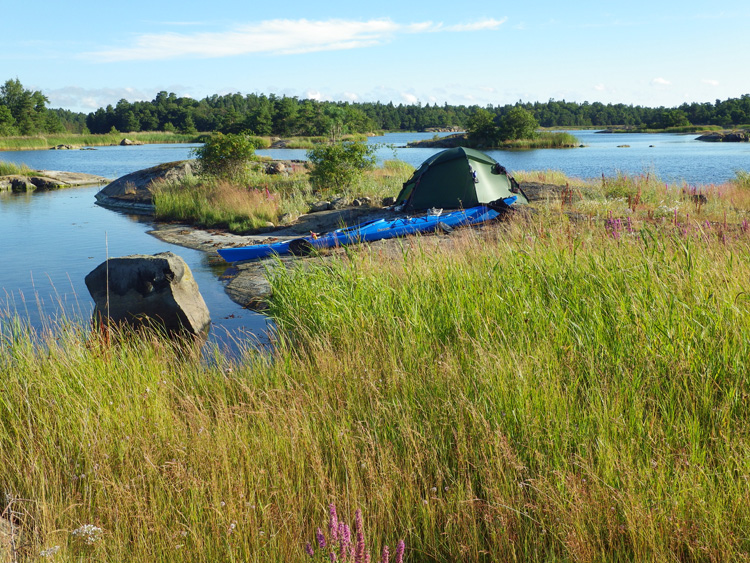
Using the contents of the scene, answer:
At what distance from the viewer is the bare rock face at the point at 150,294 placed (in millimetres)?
7750

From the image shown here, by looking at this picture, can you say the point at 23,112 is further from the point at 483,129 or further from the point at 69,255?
the point at 69,255

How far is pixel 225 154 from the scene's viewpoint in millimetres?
20766

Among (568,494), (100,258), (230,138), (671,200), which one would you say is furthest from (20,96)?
(568,494)

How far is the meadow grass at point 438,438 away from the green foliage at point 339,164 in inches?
580

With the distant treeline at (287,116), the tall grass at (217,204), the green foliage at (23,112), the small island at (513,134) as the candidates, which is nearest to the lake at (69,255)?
the tall grass at (217,204)

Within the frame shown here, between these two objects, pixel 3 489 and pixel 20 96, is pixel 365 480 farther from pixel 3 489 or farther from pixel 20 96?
pixel 20 96

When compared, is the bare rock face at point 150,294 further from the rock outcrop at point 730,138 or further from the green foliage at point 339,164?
the rock outcrop at point 730,138

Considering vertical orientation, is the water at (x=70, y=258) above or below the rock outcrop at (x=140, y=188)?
below

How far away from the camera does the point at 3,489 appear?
3.41m

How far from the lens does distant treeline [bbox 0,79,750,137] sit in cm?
10162

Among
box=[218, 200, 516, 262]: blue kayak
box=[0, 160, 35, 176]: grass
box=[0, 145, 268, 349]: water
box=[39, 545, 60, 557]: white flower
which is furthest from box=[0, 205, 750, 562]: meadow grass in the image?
box=[0, 160, 35, 176]: grass

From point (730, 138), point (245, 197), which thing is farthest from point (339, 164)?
point (730, 138)

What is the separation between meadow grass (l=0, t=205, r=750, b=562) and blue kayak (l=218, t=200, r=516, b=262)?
6300mm

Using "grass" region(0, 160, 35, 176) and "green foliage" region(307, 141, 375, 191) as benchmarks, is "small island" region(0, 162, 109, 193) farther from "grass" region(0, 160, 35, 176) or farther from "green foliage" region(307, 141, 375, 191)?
"green foliage" region(307, 141, 375, 191)
